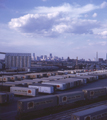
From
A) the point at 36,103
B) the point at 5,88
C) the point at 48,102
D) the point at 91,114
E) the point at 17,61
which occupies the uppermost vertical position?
the point at 17,61

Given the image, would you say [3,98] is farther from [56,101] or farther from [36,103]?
[56,101]

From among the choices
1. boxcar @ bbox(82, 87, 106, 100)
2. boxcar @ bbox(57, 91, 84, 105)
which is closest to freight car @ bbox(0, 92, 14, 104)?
boxcar @ bbox(57, 91, 84, 105)

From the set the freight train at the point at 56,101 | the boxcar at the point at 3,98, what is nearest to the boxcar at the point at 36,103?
the freight train at the point at 56,101

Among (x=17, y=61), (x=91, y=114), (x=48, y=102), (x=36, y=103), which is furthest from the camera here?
(x=17, y=61)

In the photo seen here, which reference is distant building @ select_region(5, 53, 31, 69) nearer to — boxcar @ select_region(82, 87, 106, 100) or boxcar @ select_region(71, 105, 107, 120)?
boxcar @ select_region(82, 87, 106, 100)

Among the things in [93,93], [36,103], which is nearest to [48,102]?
[36,103]

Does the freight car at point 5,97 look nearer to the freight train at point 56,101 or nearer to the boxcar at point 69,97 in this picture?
the freight train at point 56,101

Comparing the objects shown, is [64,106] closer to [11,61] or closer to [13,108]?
[13,108]
